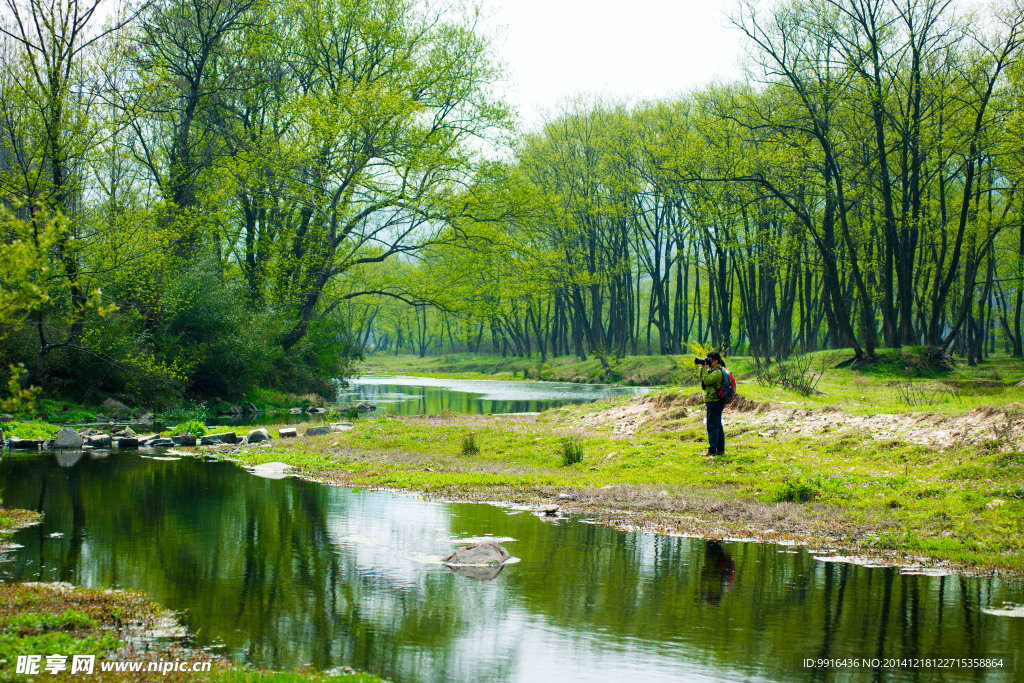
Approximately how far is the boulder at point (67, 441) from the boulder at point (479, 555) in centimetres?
1601

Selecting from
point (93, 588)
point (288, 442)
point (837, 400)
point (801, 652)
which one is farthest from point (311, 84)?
point (801, 652)

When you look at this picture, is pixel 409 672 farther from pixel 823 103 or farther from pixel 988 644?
pixel 823 103

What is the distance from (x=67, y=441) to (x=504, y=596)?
17815 mm

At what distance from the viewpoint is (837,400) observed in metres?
22.2

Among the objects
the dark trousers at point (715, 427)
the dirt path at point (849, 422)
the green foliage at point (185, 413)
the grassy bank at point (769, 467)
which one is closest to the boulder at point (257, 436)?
the grassy bank at point (769, 467)

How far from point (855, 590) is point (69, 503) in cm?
1288

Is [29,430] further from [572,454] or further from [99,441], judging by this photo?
[572,454]

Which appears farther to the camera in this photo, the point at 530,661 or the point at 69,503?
the point at 69,503

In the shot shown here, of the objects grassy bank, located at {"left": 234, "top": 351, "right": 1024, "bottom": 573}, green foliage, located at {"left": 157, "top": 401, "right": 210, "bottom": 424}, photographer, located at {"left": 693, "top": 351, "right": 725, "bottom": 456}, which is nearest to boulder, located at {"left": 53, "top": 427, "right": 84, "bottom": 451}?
grassy bank, located at {"left": 234, "top": 351, "right": 1024, "bottom": 573}

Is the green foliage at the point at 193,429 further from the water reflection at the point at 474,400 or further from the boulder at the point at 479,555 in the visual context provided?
the boulder at the point at 479,555

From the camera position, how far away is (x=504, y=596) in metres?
8.98

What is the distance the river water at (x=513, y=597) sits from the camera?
7.10 metres

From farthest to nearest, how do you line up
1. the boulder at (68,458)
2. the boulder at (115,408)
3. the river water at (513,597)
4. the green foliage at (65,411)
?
the boulder at (115,408), the green foliage at (65,411), the boulder at (68,458), the river water at (513,597)

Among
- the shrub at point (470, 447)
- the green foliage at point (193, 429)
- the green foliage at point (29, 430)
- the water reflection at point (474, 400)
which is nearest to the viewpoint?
the shrub at point (470, 447)
